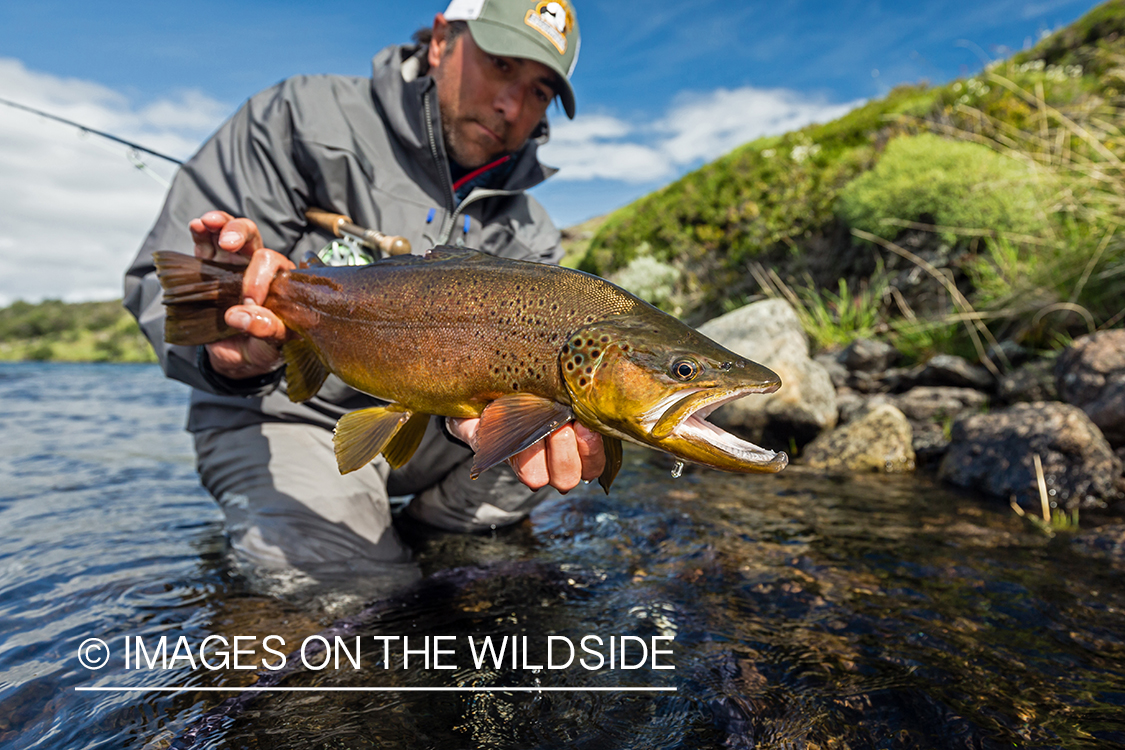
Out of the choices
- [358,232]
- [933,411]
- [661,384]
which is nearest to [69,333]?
[358,232]

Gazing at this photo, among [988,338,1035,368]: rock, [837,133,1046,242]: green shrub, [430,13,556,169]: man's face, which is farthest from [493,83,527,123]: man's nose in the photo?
[837,133,1046,242]: green shrub

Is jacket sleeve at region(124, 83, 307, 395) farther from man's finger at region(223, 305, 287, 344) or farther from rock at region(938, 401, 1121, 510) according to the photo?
rock at region(938, 401, 1121, 510)

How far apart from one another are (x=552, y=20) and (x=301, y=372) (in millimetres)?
2815

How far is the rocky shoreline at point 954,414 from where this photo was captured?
5.42 m

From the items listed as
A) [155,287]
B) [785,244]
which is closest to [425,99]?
[155,287]

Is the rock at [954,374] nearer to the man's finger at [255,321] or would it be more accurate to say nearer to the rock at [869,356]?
the rock at [869,356]

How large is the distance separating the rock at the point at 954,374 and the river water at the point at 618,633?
312 centimetres

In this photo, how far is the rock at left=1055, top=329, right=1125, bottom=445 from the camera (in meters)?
5.66

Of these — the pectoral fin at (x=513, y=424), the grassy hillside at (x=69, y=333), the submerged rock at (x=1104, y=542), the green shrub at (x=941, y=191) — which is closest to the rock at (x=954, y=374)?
the green shrub at (x=941, y=191)

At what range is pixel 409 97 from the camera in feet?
14.0

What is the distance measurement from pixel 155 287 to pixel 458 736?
9.60 feet

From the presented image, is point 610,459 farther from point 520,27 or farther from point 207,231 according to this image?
point 520,27

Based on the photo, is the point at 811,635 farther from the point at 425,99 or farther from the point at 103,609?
the point at 425,99

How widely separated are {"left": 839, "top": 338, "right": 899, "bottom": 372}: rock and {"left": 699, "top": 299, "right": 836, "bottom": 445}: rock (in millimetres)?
989
